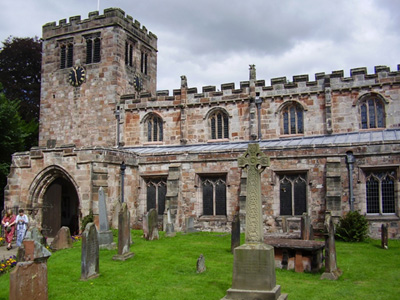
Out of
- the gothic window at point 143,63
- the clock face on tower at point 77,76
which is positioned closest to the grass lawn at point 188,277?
the clock face on tower at point 77,76

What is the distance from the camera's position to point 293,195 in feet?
70.6

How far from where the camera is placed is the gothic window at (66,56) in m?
32.6

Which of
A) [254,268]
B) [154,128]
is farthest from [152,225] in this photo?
[154,128]

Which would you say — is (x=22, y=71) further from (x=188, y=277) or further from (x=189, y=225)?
(x=188, y=277)

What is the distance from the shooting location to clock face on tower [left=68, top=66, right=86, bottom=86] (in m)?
31.5

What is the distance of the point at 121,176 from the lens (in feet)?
76.4

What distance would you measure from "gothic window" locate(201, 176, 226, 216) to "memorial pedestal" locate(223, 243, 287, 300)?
1347 centimetres

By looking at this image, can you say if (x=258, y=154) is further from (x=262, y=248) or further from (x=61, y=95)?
(x=61, y=95)

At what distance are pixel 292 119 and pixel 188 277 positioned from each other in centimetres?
1705

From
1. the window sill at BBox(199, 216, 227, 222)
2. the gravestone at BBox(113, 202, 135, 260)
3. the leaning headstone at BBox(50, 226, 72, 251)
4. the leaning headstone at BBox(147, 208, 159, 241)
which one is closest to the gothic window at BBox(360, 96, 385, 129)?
the window sill at BBox(199, 216, 227, 222)

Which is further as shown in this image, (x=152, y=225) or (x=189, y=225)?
(x=189, y=225)

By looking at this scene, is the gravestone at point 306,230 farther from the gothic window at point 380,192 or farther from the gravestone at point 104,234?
the gravestone at point 104,234

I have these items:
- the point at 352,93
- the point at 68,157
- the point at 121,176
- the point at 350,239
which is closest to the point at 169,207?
the point at 121,176

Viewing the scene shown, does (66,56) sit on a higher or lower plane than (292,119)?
higher
